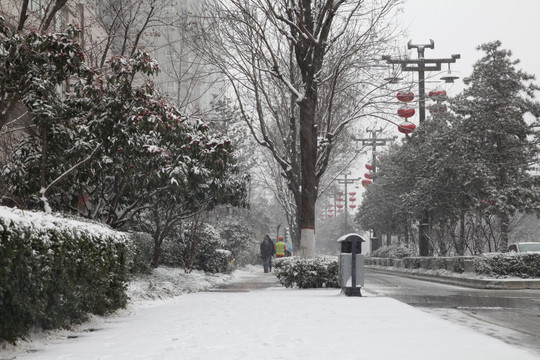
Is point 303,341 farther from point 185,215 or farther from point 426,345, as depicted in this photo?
point 185,215

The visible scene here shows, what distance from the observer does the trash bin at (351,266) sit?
47.0 feet

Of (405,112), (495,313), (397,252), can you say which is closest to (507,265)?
(405,112)

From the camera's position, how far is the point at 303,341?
7336 millimetres

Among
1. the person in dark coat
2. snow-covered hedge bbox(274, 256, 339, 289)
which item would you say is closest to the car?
snow-covered hedge bbox(274, 256, 339, 289)

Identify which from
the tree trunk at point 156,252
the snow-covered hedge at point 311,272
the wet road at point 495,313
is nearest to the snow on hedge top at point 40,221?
the wet road at point 495,313

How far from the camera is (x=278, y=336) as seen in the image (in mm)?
7746

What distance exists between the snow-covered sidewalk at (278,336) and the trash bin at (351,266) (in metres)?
2.56

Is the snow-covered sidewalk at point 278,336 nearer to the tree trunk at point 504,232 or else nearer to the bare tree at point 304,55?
the bare tree at point 304,55

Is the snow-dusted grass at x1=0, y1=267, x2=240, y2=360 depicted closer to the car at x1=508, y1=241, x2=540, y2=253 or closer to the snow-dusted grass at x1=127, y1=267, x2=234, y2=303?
the snow-dusted grass at x1=127, y1=267, x2=234, y2=303

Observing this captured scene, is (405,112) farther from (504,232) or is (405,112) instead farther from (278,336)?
(278,336)

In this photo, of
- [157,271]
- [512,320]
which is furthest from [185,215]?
[512,320]

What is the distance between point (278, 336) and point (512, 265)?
16279 millimetres

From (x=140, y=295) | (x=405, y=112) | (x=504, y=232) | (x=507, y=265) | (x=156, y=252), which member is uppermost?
(x=405, y=112)

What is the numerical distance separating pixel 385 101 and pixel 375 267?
2843cm
